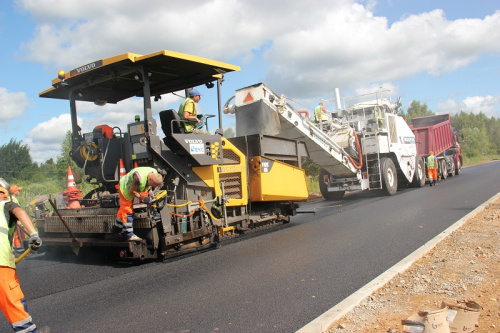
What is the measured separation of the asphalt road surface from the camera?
361 cm

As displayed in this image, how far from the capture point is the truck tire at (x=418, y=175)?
1555 cm

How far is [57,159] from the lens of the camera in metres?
24.5

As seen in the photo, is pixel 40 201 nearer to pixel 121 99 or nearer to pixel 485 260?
pixel 121 99

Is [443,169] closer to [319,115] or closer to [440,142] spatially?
[440,142]

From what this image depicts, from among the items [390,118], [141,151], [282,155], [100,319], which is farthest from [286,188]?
[390,118]

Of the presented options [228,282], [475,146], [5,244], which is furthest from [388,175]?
[475,146]

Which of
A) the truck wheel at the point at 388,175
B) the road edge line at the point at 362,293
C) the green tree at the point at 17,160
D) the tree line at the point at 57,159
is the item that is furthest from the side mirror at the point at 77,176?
the green tree at the point at 17,160

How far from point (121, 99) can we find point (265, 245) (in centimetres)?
340

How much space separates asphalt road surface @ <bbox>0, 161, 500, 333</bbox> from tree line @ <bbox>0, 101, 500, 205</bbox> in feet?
7.44

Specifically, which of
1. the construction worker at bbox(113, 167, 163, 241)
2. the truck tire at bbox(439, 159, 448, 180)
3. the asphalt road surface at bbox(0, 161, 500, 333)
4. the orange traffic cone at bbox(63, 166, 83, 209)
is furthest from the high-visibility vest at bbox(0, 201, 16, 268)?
the truck tire at bbox(439, 159, 448, 180)

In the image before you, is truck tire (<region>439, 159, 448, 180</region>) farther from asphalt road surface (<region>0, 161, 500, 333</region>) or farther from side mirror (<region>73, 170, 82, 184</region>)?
side mirror (<region>73, 170, 82, 184</region>)

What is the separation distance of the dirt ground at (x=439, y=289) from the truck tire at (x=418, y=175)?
400 inches

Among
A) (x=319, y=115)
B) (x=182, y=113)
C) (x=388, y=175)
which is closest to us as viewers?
(x=182, y=113)

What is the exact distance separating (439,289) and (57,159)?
24168 mm
